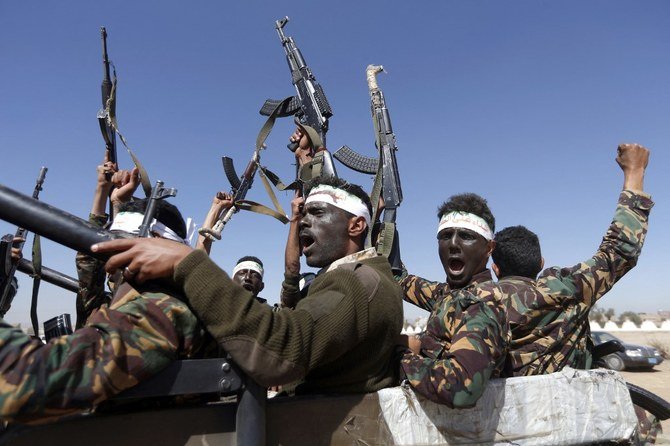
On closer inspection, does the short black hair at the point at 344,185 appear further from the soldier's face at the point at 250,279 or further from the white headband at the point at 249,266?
the white headband at the point at 249,266

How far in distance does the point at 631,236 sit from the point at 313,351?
257cm

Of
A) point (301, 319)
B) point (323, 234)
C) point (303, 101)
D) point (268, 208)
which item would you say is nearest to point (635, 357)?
point (303, 101)

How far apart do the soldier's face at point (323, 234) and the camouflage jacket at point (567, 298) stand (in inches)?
45.9

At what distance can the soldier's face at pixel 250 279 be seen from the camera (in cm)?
618

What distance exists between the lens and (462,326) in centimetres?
214

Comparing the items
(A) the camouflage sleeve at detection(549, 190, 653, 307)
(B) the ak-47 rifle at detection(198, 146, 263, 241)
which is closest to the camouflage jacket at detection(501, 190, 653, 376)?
(A) the camouflage sleeve at detection(549, 190, 653, 307)

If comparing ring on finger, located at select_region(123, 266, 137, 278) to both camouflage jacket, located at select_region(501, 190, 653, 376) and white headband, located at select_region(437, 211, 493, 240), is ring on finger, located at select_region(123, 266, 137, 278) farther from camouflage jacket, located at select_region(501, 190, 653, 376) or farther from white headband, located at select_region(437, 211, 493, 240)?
white headband, located at select_region(437, 211, 493, 240)

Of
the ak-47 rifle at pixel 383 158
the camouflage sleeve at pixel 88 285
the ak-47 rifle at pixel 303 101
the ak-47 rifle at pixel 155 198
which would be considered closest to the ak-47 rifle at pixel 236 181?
the ak-47 rifle at pixel 303 101

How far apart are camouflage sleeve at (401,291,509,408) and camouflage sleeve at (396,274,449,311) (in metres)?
1.35

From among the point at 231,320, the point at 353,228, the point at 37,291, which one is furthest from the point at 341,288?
the point at 37,291

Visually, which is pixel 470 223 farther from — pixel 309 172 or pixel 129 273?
pixel 129 273

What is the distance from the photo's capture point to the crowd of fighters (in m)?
1.39

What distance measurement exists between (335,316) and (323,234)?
92cm

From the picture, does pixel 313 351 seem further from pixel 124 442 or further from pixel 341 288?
pixel 124 442
